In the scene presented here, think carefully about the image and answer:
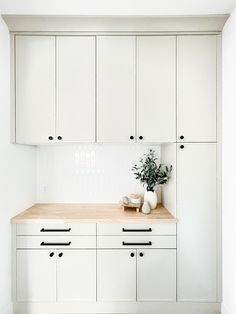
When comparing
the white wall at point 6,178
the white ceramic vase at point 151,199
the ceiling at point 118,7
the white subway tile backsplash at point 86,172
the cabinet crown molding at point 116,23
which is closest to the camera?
the ceiling at point 118,7

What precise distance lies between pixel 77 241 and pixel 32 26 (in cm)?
190

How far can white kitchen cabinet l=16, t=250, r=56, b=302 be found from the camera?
7.80 ft

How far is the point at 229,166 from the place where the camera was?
7.42 ft

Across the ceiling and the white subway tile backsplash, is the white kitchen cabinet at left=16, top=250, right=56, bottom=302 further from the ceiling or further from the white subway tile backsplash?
the ceiling

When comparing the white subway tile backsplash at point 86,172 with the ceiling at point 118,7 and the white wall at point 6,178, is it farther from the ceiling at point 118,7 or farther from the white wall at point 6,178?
the ceiling at point 118,7

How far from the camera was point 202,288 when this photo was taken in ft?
7.88

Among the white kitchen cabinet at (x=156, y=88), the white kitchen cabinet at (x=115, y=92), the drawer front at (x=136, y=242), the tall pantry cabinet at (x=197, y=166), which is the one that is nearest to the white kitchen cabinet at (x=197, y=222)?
the tall pantry cabinet at (x=197, y=166)

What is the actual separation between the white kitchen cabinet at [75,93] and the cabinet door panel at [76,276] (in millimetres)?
1023

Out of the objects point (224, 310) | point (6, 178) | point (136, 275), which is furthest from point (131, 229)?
point (6, 178)

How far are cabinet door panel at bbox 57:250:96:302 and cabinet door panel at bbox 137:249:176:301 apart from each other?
407 mm

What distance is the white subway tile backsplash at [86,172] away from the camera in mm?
2994

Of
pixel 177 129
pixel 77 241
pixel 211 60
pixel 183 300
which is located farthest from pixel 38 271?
pixel 211 60

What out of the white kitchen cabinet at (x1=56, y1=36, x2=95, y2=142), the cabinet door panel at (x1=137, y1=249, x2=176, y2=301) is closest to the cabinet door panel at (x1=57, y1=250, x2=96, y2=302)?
the cabinet door panel at (x1=137, y1=249, x2=176, y2=301)

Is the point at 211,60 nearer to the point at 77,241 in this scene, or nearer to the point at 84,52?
the point at 84,52
